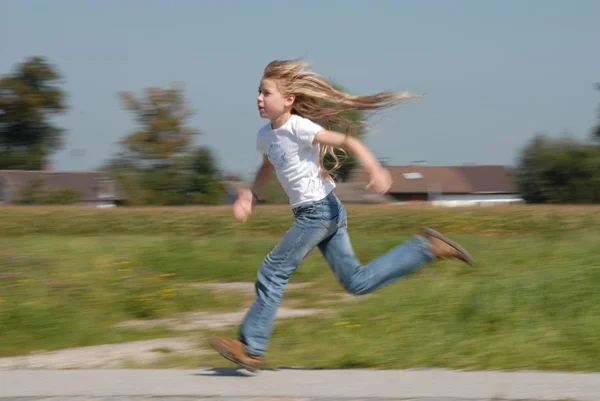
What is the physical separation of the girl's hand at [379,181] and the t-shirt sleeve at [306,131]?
17.5 inches

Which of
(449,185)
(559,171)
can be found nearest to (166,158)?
(559,171)

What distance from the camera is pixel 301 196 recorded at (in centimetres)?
496

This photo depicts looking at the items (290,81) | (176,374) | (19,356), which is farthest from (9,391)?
(290,81)

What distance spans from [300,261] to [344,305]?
292 centimetres

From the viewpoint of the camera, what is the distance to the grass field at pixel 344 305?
219 inches

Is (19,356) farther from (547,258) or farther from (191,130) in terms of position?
(191,130)

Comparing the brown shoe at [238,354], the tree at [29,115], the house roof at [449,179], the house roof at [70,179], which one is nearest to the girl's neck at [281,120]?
the brown shoe at [238,354]

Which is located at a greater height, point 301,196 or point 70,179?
point 301,196

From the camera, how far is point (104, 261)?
8391 millimetres

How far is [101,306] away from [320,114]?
10.8 ft

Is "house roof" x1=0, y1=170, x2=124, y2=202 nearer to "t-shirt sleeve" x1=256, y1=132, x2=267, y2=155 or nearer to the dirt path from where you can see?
the dirt path

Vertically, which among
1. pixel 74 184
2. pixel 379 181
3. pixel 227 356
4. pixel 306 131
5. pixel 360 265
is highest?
pixel 306 131

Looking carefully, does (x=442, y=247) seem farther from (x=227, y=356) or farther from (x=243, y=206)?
(x=227, y=356)

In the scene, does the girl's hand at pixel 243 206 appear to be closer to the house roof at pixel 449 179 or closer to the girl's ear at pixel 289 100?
the girl's ear at pixel 289 100
